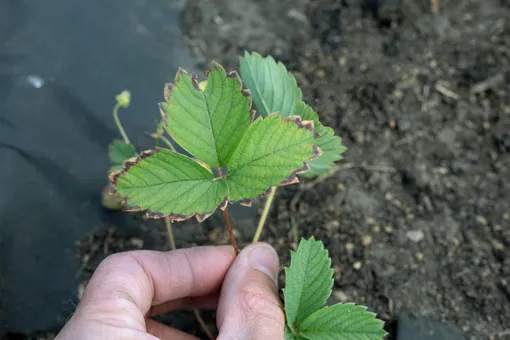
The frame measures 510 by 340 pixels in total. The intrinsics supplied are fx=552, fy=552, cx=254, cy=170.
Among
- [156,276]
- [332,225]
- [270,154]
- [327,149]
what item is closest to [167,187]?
[270,154]

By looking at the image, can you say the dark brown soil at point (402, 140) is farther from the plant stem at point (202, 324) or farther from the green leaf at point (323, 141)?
the green leaf at point (323, 141)

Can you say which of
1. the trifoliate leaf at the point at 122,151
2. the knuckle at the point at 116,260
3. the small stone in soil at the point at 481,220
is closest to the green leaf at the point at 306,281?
the knuckle at the point at 116,260

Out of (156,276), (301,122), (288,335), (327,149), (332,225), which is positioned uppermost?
(301,122)

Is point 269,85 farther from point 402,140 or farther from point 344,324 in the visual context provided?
point 402,140

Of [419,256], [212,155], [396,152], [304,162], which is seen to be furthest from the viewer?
[396,152]

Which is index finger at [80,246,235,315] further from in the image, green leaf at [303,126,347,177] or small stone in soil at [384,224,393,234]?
small stone in soil at [384,224,393,234]

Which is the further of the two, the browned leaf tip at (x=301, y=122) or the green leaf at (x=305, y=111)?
the green leaf at (x=305, y=111)

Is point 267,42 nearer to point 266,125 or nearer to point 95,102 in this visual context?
point 95,102
